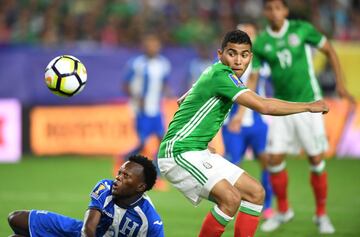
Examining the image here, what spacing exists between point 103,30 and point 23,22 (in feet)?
5.89

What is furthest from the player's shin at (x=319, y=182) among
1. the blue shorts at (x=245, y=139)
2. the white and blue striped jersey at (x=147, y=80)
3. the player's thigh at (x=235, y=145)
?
the white and blue striped jersey at (x=147, y=80)

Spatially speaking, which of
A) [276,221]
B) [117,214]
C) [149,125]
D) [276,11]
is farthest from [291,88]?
[149,125]

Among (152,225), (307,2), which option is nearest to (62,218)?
(152,225)

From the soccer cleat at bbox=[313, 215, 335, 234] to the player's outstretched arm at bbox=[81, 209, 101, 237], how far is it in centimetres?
310

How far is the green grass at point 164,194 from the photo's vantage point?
8922 mm

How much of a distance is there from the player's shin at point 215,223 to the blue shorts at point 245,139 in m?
3.40

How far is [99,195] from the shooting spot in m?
6.48

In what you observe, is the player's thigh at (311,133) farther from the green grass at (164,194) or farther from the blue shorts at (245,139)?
the blue shorts at (245,139)

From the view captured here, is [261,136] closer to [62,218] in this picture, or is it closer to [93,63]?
[62,218]

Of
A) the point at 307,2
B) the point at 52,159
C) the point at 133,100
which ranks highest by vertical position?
the point at 307,2

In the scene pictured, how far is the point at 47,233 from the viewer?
6.67m

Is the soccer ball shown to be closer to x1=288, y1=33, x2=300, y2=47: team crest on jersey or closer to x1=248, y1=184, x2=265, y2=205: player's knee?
x1=248, y1=184, x2=265, y2=205: player's knee

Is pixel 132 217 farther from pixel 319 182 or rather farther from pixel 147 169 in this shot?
pixel 319 182

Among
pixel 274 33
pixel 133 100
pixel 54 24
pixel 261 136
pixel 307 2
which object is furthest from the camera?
pixel 307 2
